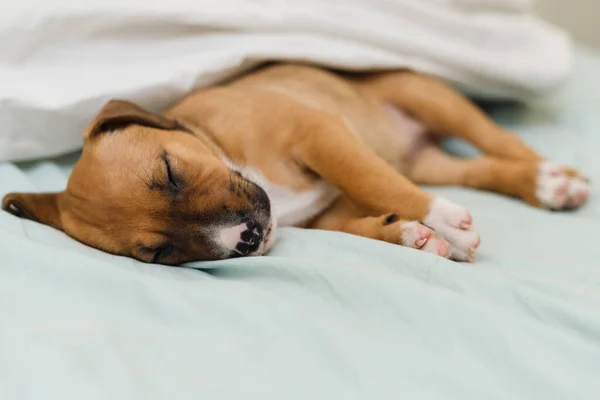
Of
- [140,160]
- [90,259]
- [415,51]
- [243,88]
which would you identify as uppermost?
[415,51]

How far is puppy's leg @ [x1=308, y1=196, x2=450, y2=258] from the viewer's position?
58.9 inches

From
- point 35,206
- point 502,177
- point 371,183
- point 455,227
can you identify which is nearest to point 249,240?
point 371,183

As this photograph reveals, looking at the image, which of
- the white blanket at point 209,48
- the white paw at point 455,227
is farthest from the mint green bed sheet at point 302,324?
the white blanket at point 209,48

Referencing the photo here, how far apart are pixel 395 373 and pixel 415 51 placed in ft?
5.78

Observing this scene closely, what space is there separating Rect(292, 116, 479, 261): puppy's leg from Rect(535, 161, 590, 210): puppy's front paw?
51 cm

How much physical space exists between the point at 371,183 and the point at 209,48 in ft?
2.92

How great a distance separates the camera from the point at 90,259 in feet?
4.36

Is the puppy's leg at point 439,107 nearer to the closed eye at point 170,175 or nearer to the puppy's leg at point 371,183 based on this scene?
the puppy's leg at point 371,183

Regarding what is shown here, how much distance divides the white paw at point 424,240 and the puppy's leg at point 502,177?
2.13 feet

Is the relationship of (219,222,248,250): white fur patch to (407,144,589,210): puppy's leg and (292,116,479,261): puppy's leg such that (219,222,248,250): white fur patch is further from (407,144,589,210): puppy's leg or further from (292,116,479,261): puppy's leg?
(407,144,589,210): puppy's leg

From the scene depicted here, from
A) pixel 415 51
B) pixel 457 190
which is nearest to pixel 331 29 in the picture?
pixel 415 51

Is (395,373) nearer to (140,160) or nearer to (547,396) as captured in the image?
(547,396)

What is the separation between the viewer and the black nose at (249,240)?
1.51 metres

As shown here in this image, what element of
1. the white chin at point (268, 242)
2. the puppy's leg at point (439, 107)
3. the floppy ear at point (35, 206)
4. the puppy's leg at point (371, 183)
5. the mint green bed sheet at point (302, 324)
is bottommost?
the floppy ear at point (35, 206)
